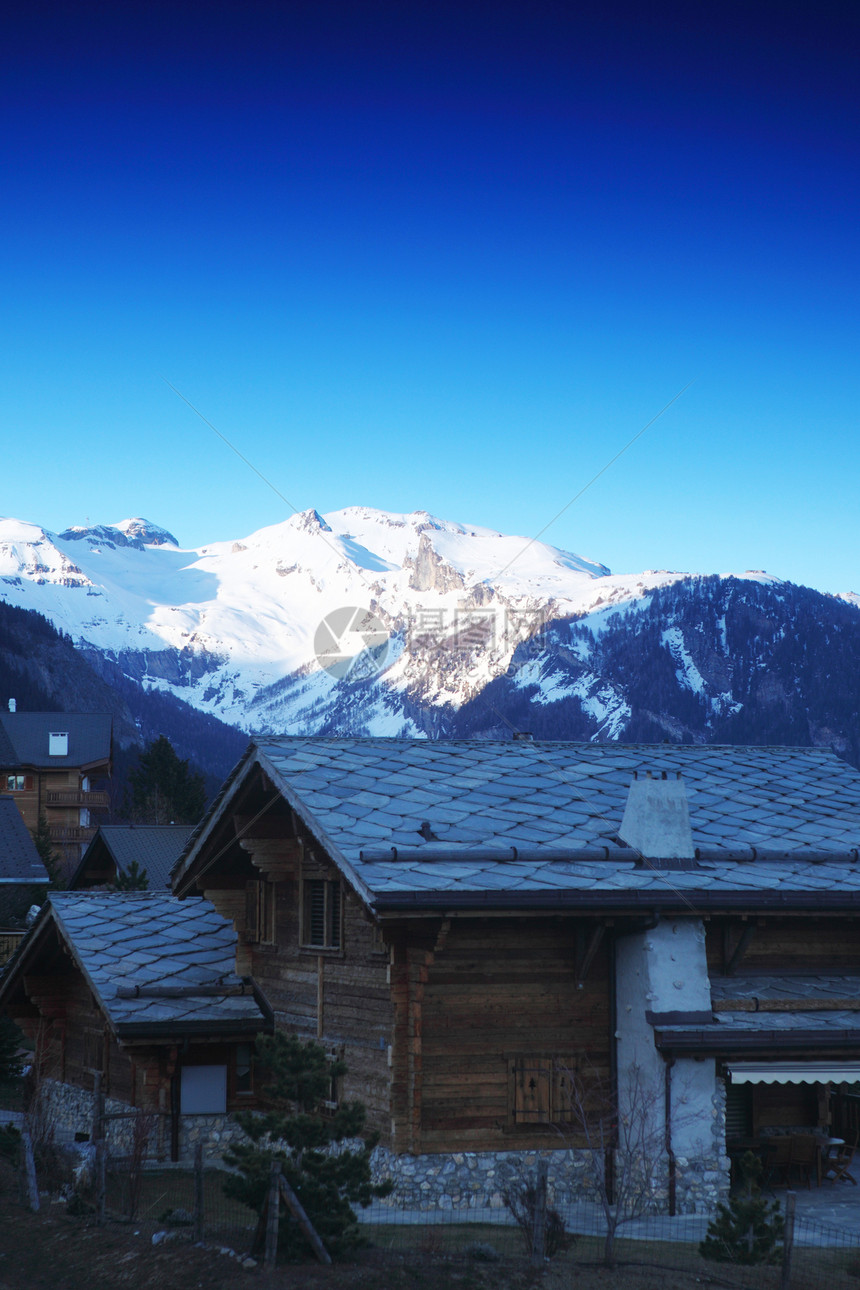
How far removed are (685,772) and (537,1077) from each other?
608cm

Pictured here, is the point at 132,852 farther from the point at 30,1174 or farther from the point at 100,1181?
the point at 100,1181

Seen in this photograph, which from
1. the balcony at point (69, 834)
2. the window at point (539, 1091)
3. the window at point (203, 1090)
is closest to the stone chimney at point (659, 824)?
the window at point (539, 1091)

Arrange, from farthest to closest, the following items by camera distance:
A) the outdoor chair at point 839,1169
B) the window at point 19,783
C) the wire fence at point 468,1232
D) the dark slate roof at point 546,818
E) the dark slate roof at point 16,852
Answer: the window at point 19,783 < the dark slate roof at point 16,852 < the outdoor chair at point 839,1169 < the dark slate roof at point 546,818 < the wire fence at point 468,1232

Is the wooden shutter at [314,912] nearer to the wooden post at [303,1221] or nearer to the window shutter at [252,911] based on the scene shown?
the window shutter at [252,911]

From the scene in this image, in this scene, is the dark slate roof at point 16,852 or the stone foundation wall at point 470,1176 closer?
the stone foundation wall at point 470,1176

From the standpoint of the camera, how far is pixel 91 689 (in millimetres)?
158125

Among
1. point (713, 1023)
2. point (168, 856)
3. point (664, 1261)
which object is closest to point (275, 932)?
point (713, 1023)

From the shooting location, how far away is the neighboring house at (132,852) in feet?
151

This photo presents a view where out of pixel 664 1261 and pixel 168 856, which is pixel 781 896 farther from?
pixel 168 856

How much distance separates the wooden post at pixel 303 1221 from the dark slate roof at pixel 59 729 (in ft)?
224

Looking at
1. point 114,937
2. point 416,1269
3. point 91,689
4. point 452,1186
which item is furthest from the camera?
point 91,689

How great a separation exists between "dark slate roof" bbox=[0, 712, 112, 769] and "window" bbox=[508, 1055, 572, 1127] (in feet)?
215

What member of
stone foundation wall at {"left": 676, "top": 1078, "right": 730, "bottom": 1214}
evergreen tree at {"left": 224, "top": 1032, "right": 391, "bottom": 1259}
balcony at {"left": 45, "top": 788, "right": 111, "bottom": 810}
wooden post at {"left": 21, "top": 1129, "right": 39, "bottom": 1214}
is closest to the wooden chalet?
stone foundation wall at {"left": 676, "top": 1078, "right": 730, "bottom": 1214}

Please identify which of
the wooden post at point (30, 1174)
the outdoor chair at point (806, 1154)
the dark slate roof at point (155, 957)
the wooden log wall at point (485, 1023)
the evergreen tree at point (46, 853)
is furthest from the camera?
the evergreen tree at point (46, 853)
